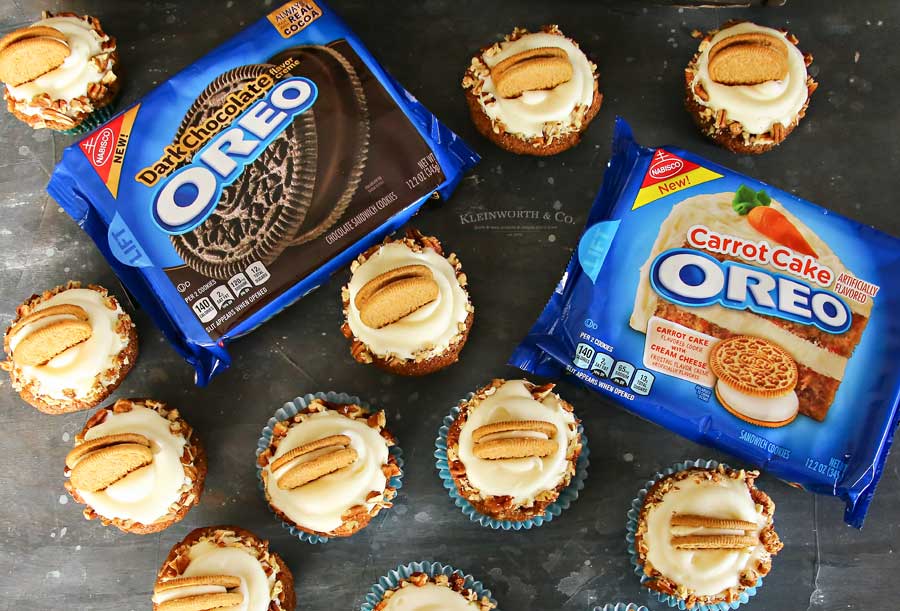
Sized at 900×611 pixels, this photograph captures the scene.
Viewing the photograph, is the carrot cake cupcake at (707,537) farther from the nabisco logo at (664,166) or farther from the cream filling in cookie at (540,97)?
the cream filling in cookie at (540,97)

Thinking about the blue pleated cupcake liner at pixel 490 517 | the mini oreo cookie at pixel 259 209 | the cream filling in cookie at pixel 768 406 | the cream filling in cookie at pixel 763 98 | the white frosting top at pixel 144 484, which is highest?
the cream filling in cookie at pixel 763 98

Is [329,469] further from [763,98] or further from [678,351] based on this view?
[763,98]

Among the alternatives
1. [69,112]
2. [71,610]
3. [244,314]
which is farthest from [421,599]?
[69,112]

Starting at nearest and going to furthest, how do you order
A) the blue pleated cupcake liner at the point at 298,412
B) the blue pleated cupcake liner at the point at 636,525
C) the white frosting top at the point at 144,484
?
the white frosting top at the point at 144,484, the blue pleated cupcake liner at the point at 636,525, the blue pleated cupcake liner at the point at 298,412

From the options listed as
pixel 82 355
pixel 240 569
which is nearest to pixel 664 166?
pixel 240 569

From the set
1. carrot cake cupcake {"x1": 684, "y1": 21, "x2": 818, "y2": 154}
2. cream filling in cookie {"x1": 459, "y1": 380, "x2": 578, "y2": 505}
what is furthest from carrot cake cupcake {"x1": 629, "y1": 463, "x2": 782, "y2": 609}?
carrot cake cupcake {"x1": 684, "y1": 21, "x2": 818, "y2": 154}

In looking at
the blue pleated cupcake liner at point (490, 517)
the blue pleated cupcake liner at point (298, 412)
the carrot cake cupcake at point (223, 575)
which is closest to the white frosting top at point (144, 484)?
the carrot cake cupcake at point (223, 575)
